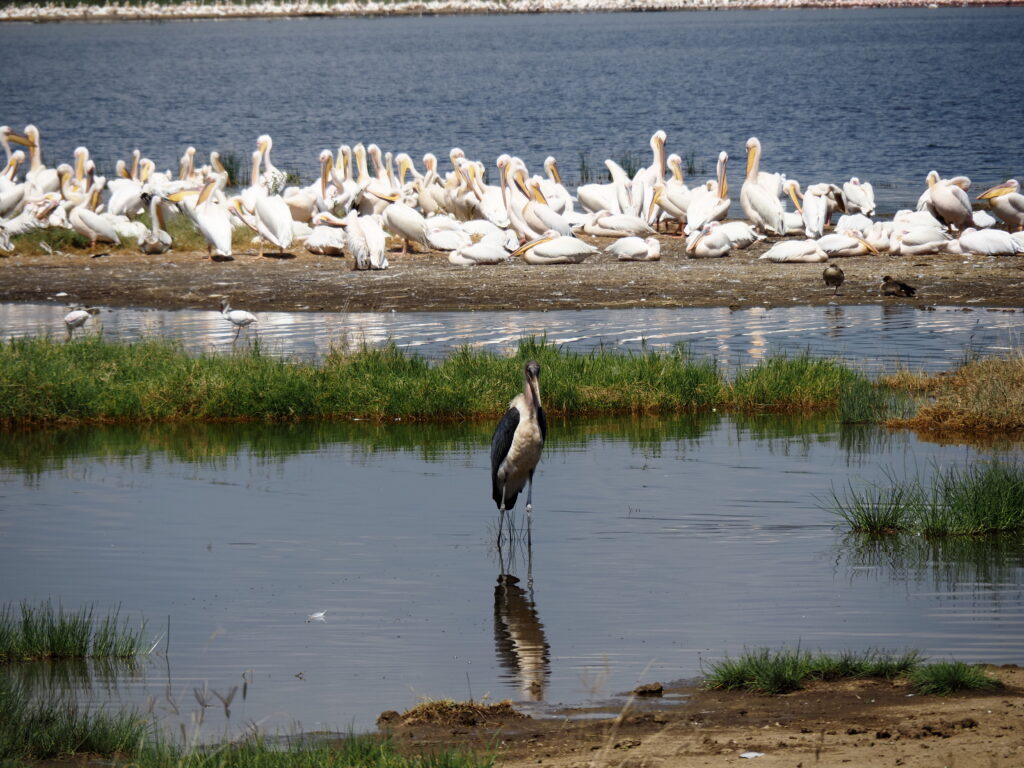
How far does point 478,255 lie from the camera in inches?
695

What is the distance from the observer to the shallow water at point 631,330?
41.7ft

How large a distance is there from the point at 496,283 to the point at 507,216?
14.4ft

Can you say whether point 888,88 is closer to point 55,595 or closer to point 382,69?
point 382,69

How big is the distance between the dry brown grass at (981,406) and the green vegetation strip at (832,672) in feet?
15.5

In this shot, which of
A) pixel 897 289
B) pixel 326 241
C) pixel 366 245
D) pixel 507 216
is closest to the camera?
pixel 897 289

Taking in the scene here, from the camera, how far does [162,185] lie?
2272cm

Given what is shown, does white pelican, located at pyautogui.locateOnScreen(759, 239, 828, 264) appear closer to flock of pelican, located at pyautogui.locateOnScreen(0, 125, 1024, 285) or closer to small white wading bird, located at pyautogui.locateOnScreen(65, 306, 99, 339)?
flock of pelican, located at pyautogui.locateOnScreen(0, 125, 1024, 285)

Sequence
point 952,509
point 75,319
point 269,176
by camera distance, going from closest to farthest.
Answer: point 952,509
point 75,319
point 269,176

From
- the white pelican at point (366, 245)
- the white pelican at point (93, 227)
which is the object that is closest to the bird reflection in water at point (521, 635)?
the white pelican at point (366, 245)

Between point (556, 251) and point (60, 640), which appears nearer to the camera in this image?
point (60, 640)

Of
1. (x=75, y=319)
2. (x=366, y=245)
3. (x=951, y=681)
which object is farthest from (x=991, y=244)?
(x=951, y=681)

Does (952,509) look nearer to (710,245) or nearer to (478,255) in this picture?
(710,245)

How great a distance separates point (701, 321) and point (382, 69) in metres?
64.9

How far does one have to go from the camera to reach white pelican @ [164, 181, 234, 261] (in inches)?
714
